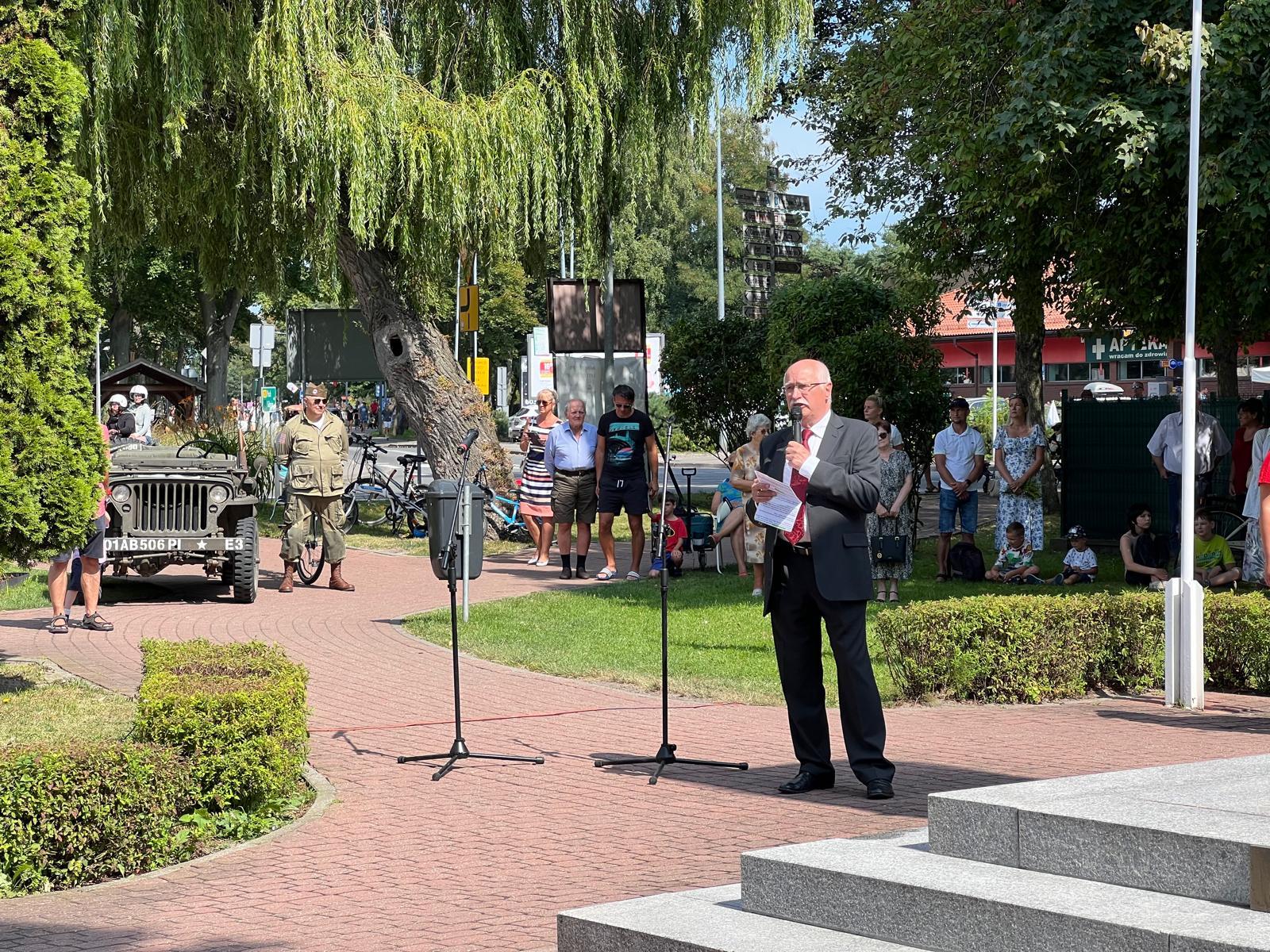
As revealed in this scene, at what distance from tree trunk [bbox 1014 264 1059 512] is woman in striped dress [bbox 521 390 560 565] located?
21.4ft

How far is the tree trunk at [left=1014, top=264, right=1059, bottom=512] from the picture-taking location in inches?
880

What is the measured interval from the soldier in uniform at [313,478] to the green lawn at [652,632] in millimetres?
2390

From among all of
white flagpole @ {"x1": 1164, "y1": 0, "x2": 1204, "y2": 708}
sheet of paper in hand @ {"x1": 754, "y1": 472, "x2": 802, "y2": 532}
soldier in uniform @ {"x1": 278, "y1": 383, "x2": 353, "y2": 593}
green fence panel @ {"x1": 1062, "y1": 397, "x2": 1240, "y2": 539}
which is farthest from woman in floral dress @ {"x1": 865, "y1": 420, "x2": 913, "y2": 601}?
sheet of paper in hand @ {"x1": 754, "y1": 472, "x2": 802, "y2": 532}

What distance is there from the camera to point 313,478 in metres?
16.9

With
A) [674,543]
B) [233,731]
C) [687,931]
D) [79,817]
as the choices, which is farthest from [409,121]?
[687,931]

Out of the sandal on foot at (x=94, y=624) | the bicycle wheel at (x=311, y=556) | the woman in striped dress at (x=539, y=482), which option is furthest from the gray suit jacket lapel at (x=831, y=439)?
the woman in striped dress at (x=539, y=482)

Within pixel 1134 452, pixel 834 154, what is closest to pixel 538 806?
pixel 1134 452

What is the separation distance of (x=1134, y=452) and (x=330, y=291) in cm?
1190

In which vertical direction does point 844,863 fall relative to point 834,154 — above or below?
below

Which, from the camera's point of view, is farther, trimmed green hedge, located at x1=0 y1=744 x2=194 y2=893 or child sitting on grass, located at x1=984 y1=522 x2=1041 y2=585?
child sitting on grass, located at x1=984 y1=522 x2=1041 y2=585

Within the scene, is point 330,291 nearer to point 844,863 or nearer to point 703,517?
point 703,517

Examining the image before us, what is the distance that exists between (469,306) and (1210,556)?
1656 cm

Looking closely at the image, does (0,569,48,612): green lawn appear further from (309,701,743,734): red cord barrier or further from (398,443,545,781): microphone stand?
(309,701,743,734): red cord barrier

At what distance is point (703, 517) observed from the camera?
1861 cm
